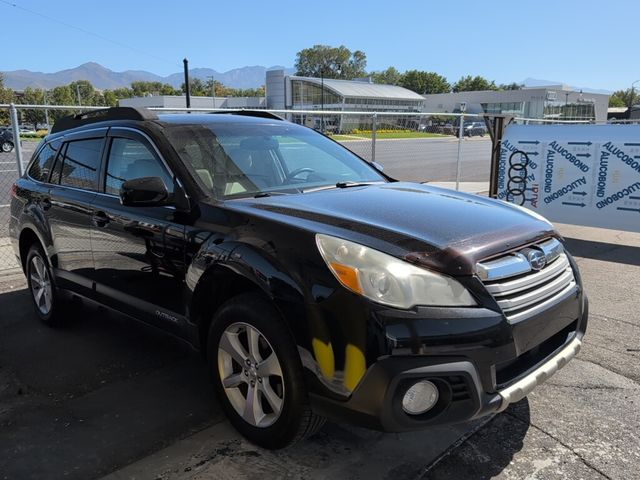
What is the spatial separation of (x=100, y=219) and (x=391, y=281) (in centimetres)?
238

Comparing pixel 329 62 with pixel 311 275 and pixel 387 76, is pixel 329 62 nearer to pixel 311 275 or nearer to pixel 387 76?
pixel 387 76

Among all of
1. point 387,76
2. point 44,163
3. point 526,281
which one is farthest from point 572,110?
point 387,76

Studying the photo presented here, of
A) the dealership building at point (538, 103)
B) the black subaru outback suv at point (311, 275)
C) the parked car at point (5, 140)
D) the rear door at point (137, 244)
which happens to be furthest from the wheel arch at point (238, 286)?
the dealership building at point (538, 103)

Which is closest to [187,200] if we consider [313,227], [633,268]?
[313,227]

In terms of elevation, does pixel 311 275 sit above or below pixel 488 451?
above

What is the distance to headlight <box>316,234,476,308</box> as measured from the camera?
2303 mm

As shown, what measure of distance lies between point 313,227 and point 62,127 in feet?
11.2

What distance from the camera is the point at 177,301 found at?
3.25 m

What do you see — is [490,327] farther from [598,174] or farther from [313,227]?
[598,174]

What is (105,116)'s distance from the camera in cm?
424

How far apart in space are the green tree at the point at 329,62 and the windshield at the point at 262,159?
14833 centimetres

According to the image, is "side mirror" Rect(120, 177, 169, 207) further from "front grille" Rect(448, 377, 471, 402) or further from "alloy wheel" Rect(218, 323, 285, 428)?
"front grille" Rect(448, 377, 471, 402)

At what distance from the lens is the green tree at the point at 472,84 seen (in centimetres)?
14038

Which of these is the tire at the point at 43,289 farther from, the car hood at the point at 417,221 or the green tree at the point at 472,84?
the green tree at the point at 472,84
